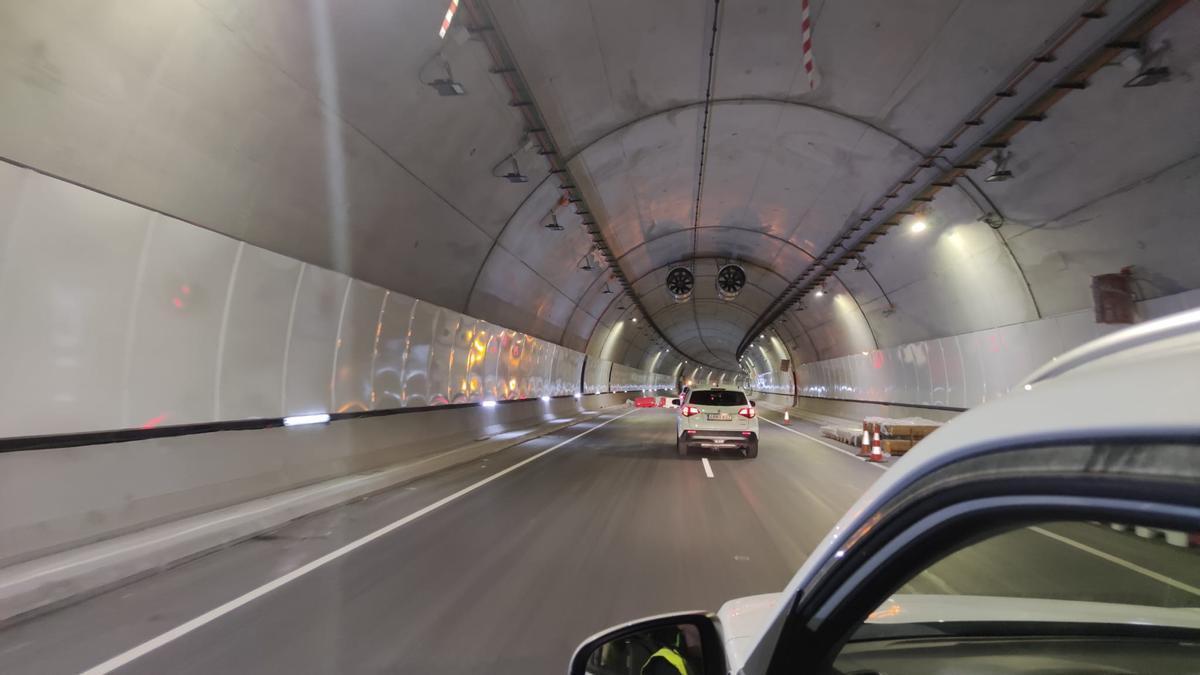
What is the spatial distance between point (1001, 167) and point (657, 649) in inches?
505

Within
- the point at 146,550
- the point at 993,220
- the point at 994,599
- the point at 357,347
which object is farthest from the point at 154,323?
the point at 993,220

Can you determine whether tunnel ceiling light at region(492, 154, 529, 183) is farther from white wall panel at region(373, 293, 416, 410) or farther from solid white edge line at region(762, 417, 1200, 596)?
solid white edge line at region(762, 417, 1200, 596)

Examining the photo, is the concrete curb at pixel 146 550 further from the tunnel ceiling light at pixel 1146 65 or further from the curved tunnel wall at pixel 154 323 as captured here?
the tunnel ceiling light at pixel 1146 65

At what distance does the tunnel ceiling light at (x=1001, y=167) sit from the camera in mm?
11852

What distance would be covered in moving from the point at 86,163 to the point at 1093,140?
543 inches

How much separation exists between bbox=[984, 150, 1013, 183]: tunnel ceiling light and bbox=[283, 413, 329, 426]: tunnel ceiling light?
12829 mm

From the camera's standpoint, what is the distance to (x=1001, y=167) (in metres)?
12.0

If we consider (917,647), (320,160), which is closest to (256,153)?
(320,160)

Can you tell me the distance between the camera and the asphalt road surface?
449 centimetres

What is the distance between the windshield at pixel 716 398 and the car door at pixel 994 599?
13692 millimetres

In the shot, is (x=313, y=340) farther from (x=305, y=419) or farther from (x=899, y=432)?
(x=899, y=432)

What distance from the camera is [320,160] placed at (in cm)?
1004

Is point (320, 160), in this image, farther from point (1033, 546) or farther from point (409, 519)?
point (1033, 546)

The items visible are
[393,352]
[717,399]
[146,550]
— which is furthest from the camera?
[717,399]
